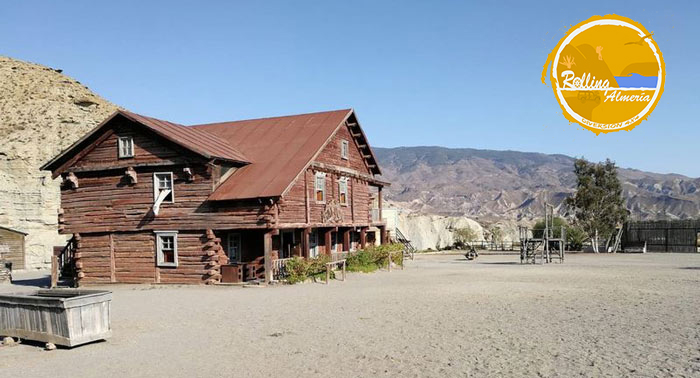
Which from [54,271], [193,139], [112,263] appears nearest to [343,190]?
[193,139]

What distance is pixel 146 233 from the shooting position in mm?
26531

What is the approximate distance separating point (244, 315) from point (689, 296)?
541 inches

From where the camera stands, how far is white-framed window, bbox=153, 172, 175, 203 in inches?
1022

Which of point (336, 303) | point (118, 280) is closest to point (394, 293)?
point (336, 303)

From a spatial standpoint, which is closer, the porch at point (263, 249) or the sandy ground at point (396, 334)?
the sandy ground at point (396, 334)

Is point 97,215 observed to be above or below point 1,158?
below

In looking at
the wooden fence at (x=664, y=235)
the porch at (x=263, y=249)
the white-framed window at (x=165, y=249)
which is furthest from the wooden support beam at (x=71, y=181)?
the wooden fence at (x=664, y=235)

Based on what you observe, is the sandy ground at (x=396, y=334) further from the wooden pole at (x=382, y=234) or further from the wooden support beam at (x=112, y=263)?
the wooden pole at (x=382, y=234)

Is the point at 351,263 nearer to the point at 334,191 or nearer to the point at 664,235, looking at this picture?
the point at 334,191

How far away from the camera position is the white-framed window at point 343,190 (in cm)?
3147

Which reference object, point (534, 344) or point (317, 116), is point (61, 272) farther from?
point (534, 344)

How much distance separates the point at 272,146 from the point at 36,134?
33.7 m

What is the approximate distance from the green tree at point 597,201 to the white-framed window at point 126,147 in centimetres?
3835

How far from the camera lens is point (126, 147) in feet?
87.9
